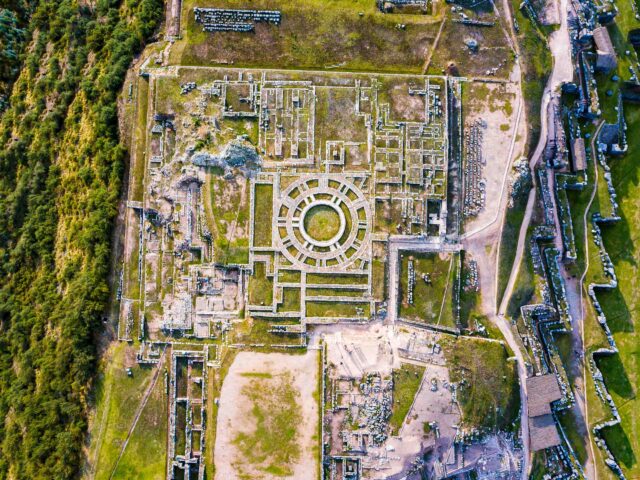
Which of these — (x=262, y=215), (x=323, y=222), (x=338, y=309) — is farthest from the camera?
(x=323, y=222)

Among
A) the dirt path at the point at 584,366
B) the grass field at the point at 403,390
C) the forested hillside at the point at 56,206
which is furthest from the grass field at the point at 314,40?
the grass field at the point at 403,390

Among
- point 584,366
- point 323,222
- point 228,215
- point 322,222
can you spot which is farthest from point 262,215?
point 584,366

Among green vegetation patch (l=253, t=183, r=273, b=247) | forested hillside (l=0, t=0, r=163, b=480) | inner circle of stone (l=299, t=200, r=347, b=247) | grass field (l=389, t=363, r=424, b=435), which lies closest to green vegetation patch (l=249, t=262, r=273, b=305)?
green vegetation patch (l=253, t=183, r=273, b=247)

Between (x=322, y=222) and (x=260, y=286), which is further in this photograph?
(x=322, y=222)

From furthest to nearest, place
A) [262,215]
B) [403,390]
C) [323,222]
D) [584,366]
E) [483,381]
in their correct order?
1. [584,366]
2. [323,222]
3. [262,215]
4. [483,381]
5. [403,390]

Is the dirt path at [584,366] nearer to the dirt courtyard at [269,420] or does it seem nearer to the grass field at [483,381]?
the grass field at [483,381]

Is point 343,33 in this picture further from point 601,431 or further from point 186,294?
point 601,431

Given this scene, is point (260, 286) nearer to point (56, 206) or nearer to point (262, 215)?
point (262, 215)
